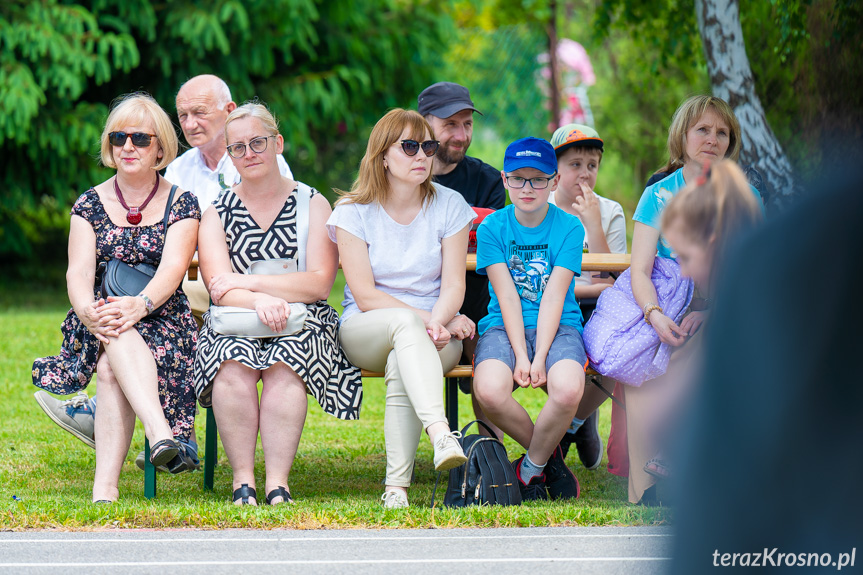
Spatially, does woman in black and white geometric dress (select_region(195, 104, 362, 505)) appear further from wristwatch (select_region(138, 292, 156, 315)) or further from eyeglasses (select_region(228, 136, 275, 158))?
wristwatch (select_region(138, 292, 156, 315))

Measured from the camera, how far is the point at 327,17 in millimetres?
12555

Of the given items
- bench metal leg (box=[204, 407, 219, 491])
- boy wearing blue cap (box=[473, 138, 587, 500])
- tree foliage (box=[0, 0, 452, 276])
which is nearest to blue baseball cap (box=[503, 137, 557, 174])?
boy wearing blue cap (box=[473, 138, 587, 500])

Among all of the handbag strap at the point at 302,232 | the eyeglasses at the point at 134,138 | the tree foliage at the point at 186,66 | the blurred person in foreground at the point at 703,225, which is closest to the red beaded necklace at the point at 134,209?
the eyeglasses at the point at 134,138

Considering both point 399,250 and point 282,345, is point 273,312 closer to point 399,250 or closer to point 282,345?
point 282,345

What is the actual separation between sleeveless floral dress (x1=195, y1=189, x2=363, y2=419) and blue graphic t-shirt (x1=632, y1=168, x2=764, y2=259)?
4.64 ft

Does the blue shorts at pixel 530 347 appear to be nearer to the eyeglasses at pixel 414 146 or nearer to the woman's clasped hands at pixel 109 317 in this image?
the eyeglasses at pixel 414 146

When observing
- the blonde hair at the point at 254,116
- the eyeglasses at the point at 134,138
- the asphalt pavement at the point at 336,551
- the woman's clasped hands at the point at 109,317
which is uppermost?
the blonde hair at the point at 254,116

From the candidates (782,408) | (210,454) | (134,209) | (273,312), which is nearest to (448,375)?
(273,312)

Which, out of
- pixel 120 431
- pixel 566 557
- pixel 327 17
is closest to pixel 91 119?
pixel 327 17

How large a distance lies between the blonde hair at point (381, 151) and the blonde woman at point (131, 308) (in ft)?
2.42

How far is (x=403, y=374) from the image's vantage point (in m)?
4.16

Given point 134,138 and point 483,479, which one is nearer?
point 483,479

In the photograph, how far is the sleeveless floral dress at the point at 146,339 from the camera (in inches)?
174

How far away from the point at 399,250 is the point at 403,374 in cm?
63
